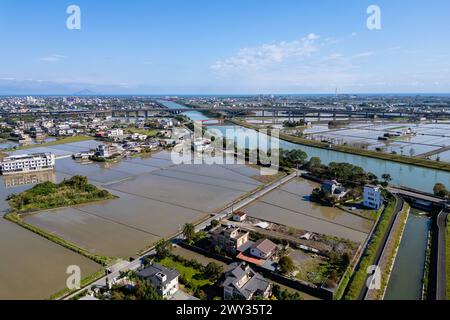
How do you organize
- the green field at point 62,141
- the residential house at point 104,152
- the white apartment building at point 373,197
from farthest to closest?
the green field at point 62,141, the residential house at point 104,152, the white apartment building at point 373,197

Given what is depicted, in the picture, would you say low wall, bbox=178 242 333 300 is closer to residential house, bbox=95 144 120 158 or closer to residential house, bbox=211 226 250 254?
residential house, bbox=211 226 250 254

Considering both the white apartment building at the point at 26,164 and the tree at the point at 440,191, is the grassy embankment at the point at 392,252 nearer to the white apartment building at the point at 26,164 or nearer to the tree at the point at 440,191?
the tree at the point at 440,191

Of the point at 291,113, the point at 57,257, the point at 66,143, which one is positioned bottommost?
the point at 57,257

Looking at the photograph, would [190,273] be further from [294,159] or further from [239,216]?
[294,159]

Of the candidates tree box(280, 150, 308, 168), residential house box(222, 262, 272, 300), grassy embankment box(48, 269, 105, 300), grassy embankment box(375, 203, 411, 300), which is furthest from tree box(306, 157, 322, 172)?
grassy embankment box(48, 269, 105, 300)

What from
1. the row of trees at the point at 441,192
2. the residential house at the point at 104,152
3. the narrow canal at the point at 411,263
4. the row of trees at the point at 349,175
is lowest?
the narrow canal at the point at 411,263

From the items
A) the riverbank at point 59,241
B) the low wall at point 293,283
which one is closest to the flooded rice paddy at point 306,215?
the low wall at point 293,283
